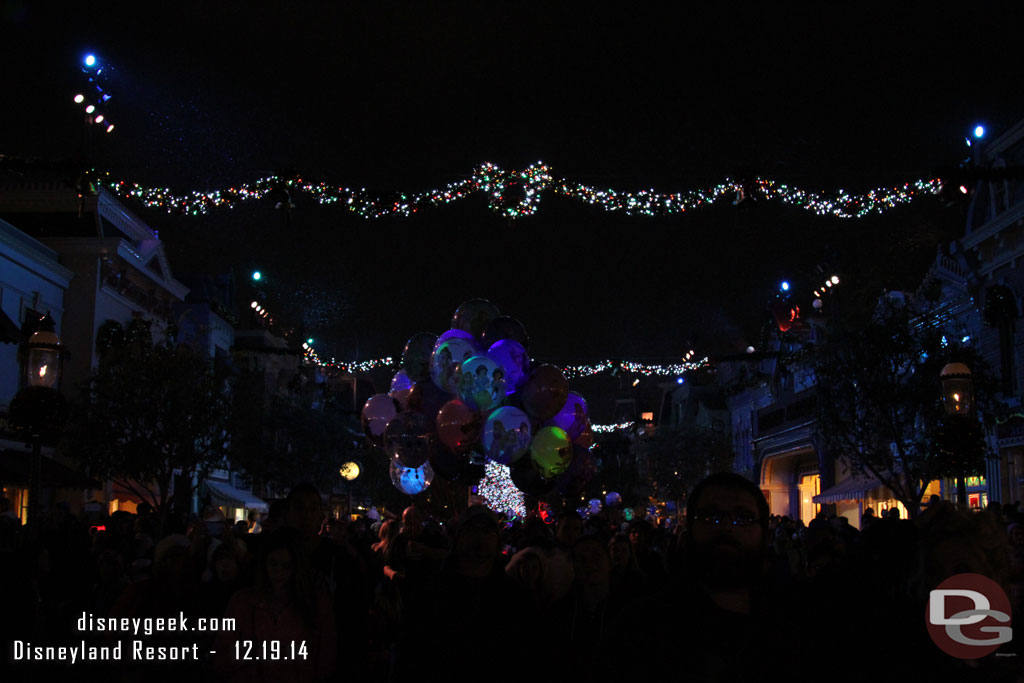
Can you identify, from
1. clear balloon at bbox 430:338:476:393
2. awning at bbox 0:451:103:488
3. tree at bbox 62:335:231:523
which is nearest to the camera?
clear balloon at bbox 430:338:476:393

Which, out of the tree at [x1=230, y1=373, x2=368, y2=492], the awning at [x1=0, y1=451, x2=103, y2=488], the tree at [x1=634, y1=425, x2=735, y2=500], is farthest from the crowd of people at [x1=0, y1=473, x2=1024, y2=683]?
the tree at [x1=634, y1=425, x2=735, y2=500]

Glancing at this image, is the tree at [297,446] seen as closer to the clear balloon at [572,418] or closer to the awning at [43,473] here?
the awning at [43,473]

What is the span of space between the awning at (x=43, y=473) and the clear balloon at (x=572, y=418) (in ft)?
52.3

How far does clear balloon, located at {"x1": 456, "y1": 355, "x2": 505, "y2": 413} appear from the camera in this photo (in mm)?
A: 14141

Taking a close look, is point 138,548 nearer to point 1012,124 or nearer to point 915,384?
point 915,384

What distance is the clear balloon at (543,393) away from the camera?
14.8m

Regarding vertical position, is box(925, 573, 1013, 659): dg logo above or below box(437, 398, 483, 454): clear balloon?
below

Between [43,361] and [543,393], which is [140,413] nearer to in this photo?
[43,361]

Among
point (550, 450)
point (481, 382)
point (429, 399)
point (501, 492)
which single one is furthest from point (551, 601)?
point (501, 492)

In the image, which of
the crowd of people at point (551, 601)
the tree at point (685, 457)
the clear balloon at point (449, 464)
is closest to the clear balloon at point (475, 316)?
the clear balloon at point (449, 464)

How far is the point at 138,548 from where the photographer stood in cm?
1316

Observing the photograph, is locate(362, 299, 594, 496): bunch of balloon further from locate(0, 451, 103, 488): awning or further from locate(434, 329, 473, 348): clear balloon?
locate(0, 451, 103, 488): awning

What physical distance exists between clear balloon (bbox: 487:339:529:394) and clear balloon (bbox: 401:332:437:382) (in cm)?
230

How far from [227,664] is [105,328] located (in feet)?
102
